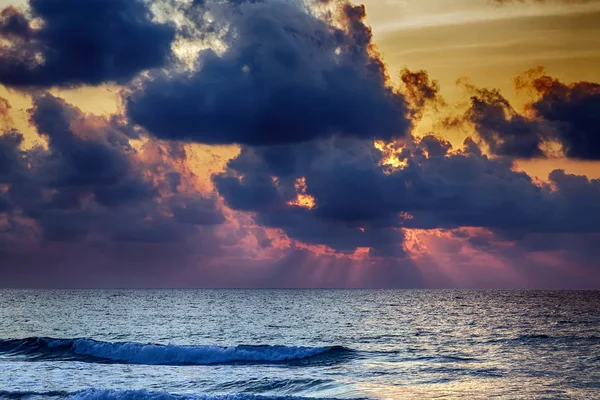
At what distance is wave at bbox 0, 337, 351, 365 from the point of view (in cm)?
Result: 6041

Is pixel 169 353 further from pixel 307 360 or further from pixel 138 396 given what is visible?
pixel 138 396

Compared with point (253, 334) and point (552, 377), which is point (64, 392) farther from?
point (253, 334)

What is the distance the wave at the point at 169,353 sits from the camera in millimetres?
60406

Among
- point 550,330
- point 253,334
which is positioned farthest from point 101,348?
point 550,330

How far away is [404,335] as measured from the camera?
3083 inches

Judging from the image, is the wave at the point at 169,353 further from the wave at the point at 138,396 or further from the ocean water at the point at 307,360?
the wave at the point at 138,396

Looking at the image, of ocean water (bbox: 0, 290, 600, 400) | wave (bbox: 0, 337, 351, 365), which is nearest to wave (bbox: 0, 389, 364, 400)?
ocean water (bbox: 0, 290, 600, 400)

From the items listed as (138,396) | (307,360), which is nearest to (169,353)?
(307,360)

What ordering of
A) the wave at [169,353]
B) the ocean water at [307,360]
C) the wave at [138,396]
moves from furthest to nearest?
1. the wave at [169,353]
2. the ocean water at [307,360]
3. the wave at [138,396]

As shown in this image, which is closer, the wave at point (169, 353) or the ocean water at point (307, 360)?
the ocean water at point (307, 360)

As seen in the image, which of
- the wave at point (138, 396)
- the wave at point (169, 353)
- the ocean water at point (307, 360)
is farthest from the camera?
the wave at point (169, 353)

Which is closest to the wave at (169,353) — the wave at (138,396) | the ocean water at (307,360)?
the ocean water at (307,360)

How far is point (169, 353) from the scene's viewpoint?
62.0m

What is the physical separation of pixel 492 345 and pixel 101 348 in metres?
39.5
